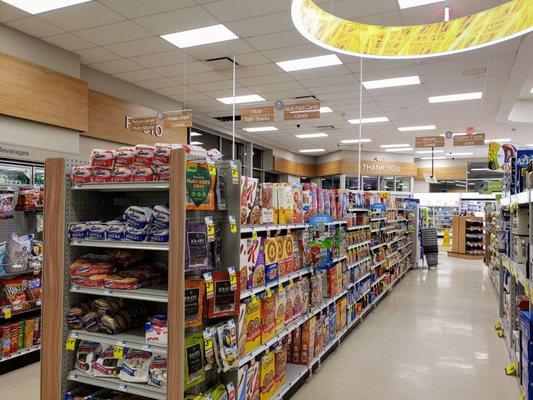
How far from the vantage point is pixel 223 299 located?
272 centimetres

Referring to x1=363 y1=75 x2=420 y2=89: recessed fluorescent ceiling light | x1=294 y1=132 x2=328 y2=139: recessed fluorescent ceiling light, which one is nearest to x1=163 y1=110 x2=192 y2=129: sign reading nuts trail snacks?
x1=363 y1=75 x2=420 y2=89: recessed fluorescent ceiling light

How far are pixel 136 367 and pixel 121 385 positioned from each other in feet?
0.46

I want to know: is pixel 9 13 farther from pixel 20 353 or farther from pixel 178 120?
pixel 20 353

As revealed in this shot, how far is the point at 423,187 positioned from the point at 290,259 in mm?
19334

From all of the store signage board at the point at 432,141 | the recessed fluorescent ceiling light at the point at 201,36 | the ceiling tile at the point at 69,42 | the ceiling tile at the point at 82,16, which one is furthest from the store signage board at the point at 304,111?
the store signage board at the point at 432,141

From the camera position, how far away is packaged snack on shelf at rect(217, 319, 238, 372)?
2693 mm

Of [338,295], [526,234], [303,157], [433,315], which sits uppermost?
[303,157]

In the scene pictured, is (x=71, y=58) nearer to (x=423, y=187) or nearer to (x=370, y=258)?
(x=370, y=258)

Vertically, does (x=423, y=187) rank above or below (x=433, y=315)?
above

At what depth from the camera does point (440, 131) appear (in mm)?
13211

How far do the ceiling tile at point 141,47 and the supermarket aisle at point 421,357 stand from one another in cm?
502

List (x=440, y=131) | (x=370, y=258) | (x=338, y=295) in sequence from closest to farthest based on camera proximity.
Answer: (x=338, y=295)
(x=370, y=258)
(x=440, y=131)

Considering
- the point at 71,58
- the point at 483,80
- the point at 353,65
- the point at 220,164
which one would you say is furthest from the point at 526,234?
the point at 71,58

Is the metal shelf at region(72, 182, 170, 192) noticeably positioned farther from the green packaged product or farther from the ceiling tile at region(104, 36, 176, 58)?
the ceiling tile at region(104, 36, 176, 58)
